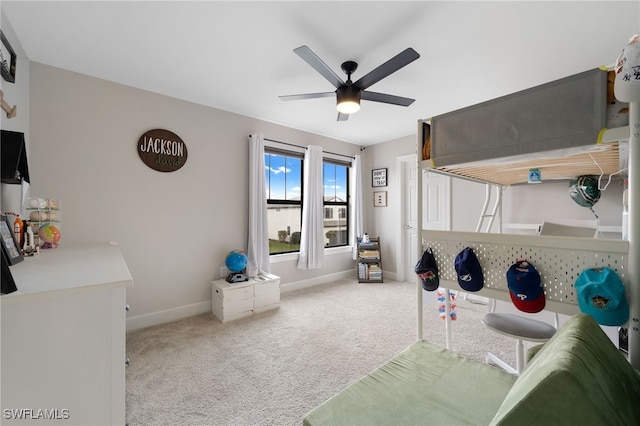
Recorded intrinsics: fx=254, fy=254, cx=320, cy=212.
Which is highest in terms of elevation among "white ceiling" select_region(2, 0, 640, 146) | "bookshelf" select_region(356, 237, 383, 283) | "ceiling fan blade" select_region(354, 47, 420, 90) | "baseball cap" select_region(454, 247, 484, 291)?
"white ceiling" select_region(2, 0, 640, 146)

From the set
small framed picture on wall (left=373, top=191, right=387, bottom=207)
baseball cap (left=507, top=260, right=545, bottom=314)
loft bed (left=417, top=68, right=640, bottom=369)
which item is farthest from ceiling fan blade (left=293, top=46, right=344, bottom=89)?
small framed picture on wall (left=373, top=191, right=387, bottom=207)

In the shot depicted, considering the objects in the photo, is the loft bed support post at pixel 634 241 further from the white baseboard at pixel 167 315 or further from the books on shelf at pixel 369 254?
the books on shelf at pixel 369 254

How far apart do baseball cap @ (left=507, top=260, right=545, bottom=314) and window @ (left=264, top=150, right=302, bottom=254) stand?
3.04 metres

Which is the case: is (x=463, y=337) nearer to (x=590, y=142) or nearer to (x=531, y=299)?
(x=531, y=299)

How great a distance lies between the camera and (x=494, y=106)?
1306mm

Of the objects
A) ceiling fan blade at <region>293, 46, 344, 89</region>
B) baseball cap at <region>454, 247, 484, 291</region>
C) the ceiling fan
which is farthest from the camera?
the ceiling fan

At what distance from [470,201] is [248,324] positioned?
11.2 feet

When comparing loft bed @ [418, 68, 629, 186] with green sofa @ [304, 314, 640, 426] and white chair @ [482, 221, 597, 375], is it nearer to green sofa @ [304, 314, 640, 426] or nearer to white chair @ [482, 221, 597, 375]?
green sofa @ [304, 314, 640, 426]

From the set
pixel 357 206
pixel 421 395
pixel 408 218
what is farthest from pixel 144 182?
pixel 408 218

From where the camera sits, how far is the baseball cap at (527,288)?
120 centimetres

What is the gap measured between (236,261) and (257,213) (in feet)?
2.25

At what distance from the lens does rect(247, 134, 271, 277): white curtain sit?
3291mm

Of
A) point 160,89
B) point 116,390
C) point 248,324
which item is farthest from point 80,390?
point 160,89

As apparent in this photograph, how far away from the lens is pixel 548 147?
1.13 metres
